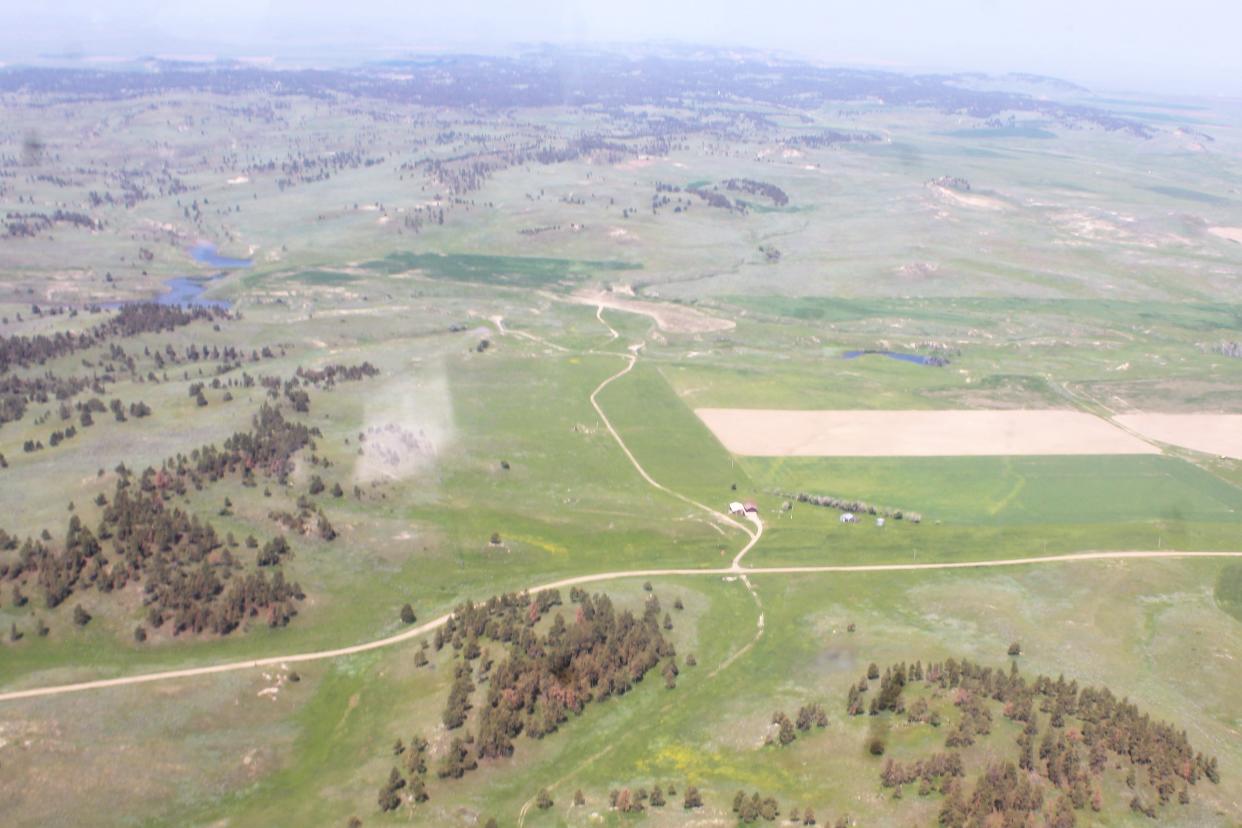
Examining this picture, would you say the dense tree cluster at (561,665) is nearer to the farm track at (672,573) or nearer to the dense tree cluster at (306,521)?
the farm track at (672,573)

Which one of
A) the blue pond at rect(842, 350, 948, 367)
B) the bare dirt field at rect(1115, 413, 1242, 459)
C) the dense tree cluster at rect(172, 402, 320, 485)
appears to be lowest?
the bare dirt field at rect(1115, 413, 1242, 459)

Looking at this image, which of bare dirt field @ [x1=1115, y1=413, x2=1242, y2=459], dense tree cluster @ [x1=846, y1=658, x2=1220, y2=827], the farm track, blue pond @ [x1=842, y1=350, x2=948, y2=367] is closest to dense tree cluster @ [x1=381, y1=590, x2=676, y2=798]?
the farm track

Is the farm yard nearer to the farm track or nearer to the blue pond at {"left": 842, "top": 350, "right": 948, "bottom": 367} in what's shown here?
the farm track

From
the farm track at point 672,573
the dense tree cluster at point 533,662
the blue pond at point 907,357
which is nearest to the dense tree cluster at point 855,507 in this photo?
the farm track at point 672,573

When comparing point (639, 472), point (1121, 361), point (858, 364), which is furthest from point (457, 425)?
point (1121, 361)

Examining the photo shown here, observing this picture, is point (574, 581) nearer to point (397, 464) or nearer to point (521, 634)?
point (521, 634)

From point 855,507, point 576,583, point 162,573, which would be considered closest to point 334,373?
point 162,573

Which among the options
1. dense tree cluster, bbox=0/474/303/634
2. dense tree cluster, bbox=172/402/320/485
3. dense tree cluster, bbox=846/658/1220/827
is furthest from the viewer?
dense tree cluster, bbox=172/402/320/485

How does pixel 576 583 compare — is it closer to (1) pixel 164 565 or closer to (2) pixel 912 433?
(1) pixel 164 565
